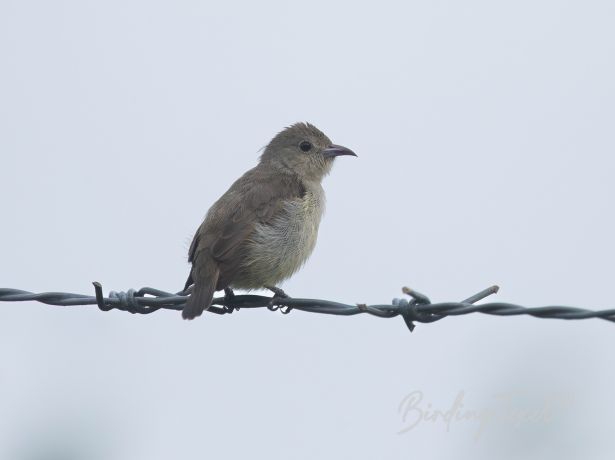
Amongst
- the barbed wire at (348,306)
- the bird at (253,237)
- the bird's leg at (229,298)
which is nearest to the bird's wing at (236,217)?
the bird at (253,237)

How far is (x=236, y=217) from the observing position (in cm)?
711

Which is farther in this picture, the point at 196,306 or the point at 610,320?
the point at 196,306

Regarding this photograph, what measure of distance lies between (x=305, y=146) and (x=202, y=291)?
291 centimetres

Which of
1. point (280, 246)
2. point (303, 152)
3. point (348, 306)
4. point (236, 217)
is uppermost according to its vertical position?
point (303, 152)

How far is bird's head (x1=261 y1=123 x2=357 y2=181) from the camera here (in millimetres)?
8695

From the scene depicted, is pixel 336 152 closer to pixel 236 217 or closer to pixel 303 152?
pixel 303 152

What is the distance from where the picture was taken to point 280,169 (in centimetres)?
856

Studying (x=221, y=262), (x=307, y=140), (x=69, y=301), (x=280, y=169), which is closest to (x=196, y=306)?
(x=221, y=262)

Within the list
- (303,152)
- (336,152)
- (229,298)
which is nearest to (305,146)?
(303,152)

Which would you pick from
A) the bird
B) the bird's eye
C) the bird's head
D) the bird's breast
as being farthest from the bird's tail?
the bird's eye

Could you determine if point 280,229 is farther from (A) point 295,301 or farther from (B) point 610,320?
(B) point 610,320

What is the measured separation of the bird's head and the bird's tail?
203cm

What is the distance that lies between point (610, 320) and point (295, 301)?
174cm

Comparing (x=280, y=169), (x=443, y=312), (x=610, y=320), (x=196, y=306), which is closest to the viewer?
(x=610, y=320)
